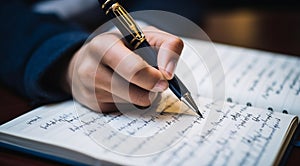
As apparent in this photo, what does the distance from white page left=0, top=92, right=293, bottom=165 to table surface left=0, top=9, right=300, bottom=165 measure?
3.8 inches

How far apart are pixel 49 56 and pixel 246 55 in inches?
14.3

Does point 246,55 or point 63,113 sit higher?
point 63,113

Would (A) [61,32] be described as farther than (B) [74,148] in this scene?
Yes

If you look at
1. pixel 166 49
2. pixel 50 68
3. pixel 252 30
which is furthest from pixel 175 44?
pixel 252 30

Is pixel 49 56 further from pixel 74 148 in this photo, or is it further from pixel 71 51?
pixel 74 148

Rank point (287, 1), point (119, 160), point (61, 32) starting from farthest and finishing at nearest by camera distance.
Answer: point (287, 1) < point (61, 32) < point (119, 160)

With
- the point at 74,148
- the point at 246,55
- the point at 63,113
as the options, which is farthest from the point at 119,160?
the point at 246,55

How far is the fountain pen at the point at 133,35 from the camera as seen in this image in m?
0.55

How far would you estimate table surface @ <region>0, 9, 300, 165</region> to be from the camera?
2.32 feet

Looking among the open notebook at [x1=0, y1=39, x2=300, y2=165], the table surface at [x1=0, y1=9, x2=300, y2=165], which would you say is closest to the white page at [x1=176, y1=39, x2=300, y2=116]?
the open notebook at [x1=0, y1=39, x2=300, y2=165]

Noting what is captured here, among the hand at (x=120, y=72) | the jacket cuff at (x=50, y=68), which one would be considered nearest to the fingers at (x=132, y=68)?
the hand at (x=120, y=72)

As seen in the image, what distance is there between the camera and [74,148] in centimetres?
48

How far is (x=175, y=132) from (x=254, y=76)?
9.9 inches

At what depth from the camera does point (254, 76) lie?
72 centimetres
